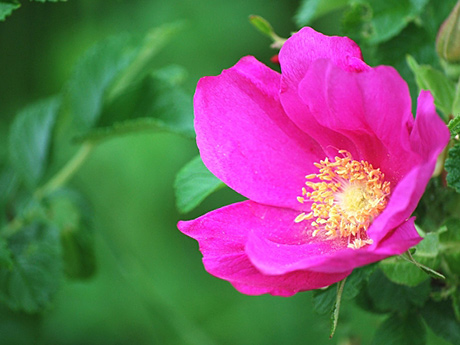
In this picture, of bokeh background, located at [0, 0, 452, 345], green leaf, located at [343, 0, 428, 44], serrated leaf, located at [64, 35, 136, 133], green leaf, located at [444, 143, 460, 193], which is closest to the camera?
green leaf, located at [444, 143, 460, 193]

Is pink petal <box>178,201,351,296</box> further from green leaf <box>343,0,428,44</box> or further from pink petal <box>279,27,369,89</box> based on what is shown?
green leaf <box>343,0,428,44</box>

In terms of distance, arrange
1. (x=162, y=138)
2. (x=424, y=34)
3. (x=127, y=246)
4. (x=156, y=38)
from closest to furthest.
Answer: (x=424, y=34) → (x=156, y=38) → (x=127, y=246) → (x=162, y=138)

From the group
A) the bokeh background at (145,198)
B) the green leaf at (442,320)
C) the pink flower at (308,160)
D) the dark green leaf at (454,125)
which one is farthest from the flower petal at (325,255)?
the bokeh background at (145,198)

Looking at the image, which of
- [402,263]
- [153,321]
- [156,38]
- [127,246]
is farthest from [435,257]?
[127,246]

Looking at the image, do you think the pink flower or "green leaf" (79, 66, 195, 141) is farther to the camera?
"green leaf" (79, 66, 195, 141)

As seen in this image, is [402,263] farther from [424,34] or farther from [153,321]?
[153,321]

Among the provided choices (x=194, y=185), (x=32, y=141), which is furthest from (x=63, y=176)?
(x=194, y=185)

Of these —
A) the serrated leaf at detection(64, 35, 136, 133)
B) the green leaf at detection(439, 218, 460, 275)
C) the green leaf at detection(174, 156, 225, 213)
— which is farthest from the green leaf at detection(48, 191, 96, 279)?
the green leaf at detection(439, 218, 460, 275)
